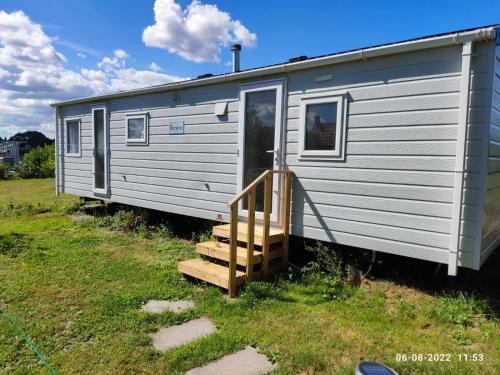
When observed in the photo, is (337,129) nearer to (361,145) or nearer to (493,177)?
(361,145)

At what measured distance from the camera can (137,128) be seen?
7.02 m

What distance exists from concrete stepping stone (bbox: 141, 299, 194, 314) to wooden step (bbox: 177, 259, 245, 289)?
37 centimetres

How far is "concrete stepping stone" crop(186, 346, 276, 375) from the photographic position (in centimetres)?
246

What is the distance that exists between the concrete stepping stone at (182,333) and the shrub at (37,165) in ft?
68.5

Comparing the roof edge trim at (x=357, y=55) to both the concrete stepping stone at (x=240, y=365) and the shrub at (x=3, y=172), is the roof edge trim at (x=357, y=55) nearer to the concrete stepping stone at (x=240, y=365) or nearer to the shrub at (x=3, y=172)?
the concrete stepping stone at (x=240, y=365)

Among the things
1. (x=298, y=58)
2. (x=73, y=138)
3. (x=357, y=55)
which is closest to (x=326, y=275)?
(x=357, y=55)

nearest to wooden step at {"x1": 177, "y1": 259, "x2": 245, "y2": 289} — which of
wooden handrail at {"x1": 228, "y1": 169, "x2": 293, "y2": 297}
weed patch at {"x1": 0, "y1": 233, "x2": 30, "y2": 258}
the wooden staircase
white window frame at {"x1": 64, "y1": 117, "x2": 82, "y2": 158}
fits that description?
the wooden staircase

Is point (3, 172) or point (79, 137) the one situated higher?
point (79, 137)

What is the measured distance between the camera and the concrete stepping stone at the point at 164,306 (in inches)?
136

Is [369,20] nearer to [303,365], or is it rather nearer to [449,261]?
[449,261]

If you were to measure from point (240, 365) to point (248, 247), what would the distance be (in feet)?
5.05

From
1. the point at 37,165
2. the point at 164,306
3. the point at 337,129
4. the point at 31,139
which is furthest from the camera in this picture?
the point at 31,139

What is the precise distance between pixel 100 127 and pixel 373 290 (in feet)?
21.3

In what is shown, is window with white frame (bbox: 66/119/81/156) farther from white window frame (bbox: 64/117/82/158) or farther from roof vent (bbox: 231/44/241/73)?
roof vent (bbox: 231/44/241/73)
